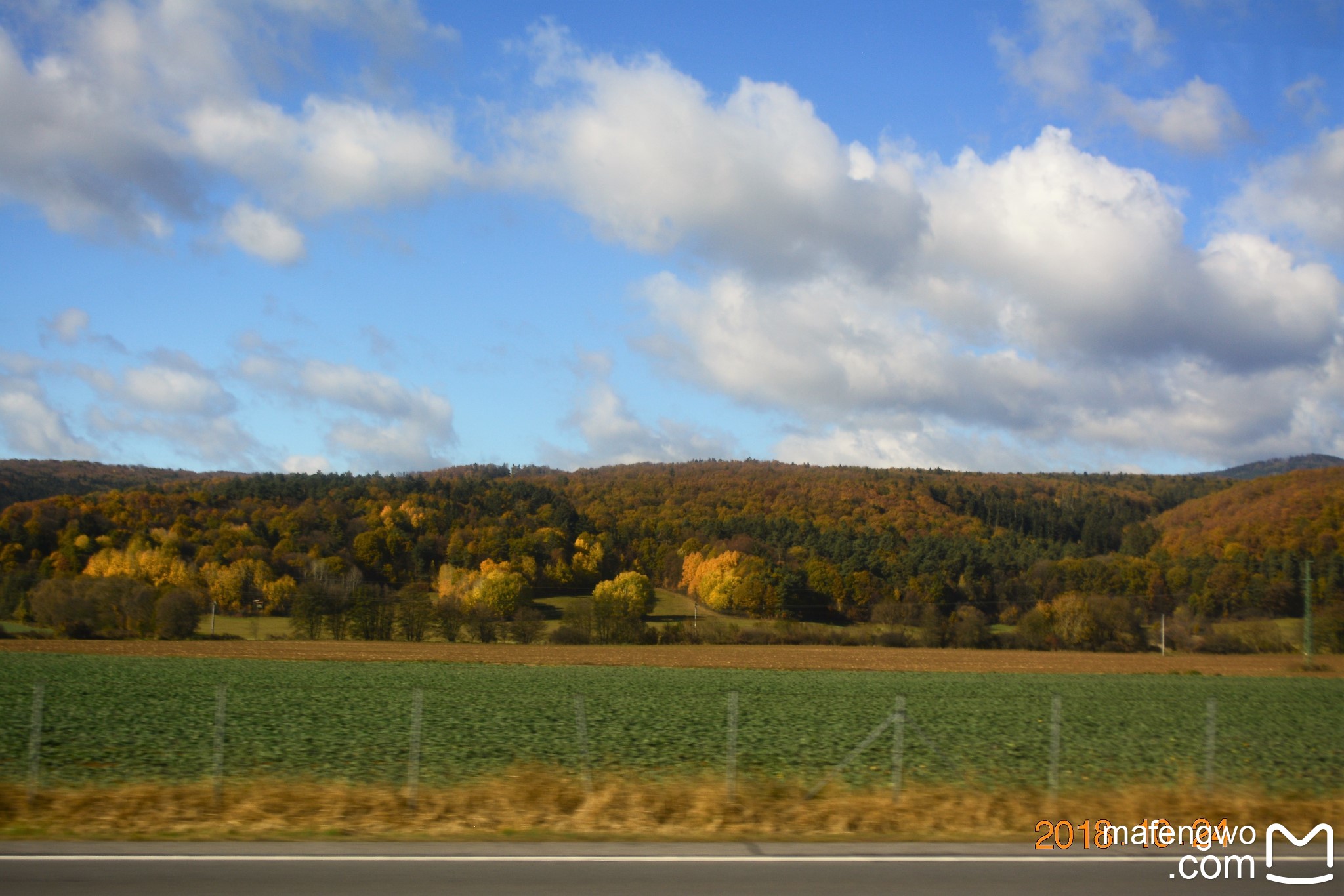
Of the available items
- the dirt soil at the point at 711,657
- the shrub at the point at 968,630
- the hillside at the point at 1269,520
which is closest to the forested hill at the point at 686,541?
the hillside at the point at 1269,520

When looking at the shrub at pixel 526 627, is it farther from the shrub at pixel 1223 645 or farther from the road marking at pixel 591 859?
the road marking at pixel 591 859

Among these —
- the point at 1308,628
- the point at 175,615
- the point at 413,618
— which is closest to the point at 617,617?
the point at 413,618

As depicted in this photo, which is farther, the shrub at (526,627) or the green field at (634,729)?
the shrub at (526,627)

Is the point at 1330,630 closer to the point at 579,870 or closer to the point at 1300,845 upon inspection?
the point at 1300,845

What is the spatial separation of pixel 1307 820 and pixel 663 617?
269ft

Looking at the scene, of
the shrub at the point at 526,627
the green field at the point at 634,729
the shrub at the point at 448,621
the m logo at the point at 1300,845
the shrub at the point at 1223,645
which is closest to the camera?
the m logo at the point at 1300,845

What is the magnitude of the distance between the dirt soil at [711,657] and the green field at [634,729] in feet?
52.4

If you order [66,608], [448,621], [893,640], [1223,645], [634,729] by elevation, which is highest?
[634,729]

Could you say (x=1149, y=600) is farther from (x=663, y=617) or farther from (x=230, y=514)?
(x=230, y=514)

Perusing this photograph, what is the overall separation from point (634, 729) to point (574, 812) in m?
13.1

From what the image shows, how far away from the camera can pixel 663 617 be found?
9225 cm

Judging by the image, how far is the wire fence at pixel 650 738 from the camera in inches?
625

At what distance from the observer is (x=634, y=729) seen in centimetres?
2388

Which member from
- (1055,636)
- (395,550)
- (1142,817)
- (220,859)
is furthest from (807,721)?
(395,550)
